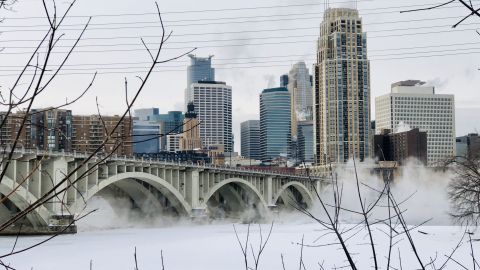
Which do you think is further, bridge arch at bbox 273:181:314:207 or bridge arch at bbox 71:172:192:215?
bridge arch at bbox 273:181:314:207

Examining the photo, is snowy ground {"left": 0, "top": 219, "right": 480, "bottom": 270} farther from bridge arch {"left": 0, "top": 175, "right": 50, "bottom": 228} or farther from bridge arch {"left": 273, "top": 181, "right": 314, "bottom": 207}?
bridge arch {"left": 273, "top": 181, "right": 314, "bottom": 207}

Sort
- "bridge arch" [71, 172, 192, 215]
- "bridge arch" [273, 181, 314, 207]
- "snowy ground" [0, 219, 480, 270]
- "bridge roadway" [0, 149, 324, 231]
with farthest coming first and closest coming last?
"bridge arch" [273, 181, 314, 207]
"bridge arch" [71, 172, 192, 215]
"bridge roadway" [0, 149, 324, 231]
"snowy ground" [0, 219, 480, 270]

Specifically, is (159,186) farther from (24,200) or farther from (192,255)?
(192,255)

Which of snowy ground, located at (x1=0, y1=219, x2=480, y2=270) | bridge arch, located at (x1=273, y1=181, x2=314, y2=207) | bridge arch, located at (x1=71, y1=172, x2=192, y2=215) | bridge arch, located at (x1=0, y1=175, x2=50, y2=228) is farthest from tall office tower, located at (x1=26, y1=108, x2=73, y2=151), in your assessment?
bridge arch, located at (x1=273, y1=181, x2=314, y2=207)

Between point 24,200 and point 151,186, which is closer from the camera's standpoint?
point 24,200

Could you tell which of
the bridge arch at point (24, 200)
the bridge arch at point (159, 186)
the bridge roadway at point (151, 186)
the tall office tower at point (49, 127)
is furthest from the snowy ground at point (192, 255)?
the bridge arch at point (159, 186)

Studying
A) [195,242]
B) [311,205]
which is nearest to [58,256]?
[195,242]

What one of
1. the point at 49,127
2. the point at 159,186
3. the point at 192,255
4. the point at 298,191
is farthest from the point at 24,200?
the point at 298,191

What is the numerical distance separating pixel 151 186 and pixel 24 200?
102 ft

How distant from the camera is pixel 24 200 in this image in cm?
5381

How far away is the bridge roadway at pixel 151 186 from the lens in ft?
184

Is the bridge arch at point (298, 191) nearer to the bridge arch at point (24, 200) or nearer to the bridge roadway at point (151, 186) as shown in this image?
the bridge roadway at point (151, 186)

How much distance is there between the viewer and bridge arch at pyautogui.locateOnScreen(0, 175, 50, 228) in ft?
168

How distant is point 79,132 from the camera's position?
172 metres
